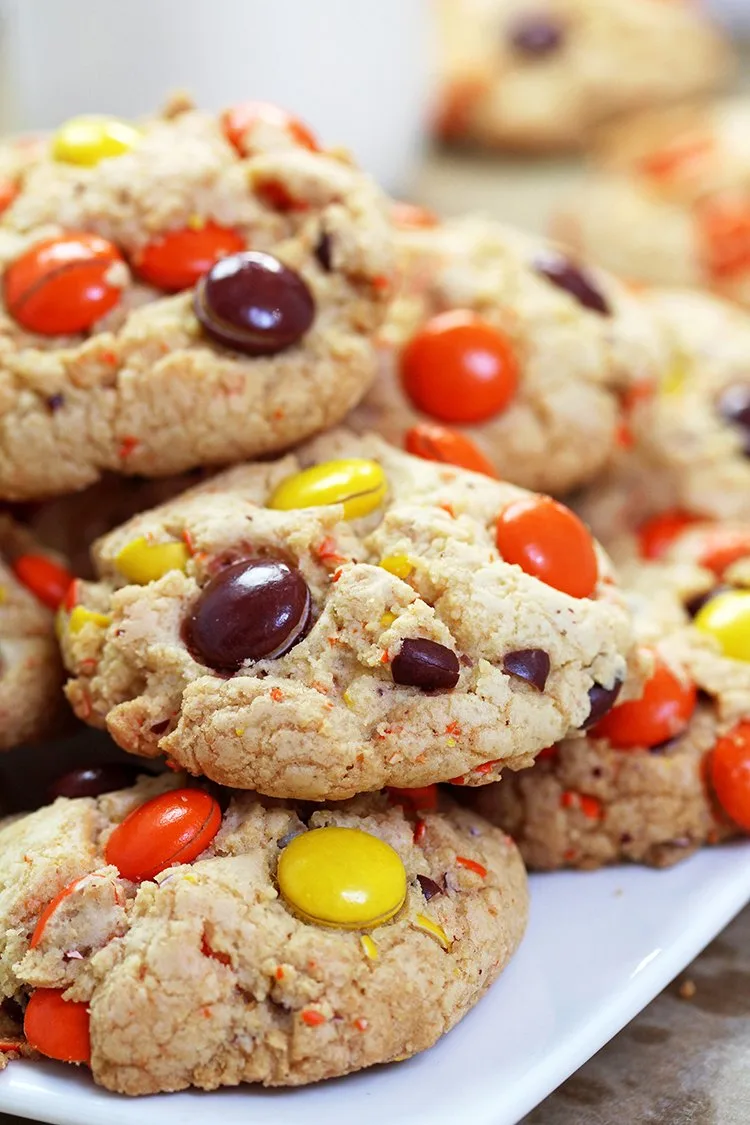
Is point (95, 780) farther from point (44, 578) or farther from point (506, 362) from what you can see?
point (506, 362)

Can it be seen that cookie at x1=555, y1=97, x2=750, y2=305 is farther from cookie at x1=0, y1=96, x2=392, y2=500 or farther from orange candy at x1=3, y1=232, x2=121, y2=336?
orange candy at x1=3, y1=232, x2=121, y2=336

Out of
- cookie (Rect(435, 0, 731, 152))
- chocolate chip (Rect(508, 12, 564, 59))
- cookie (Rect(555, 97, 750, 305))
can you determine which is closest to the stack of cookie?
cookie (Rect(555, 97, 750, 305))

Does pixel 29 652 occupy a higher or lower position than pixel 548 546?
lower

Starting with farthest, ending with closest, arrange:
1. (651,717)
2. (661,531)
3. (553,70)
A: 1. (553,70)
2. (661,531)
3. (651,717)

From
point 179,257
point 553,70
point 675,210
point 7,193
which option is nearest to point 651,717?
point 179,257

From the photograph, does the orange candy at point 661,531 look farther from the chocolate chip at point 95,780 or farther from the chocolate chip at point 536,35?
the chocolate chip at point 536,35
